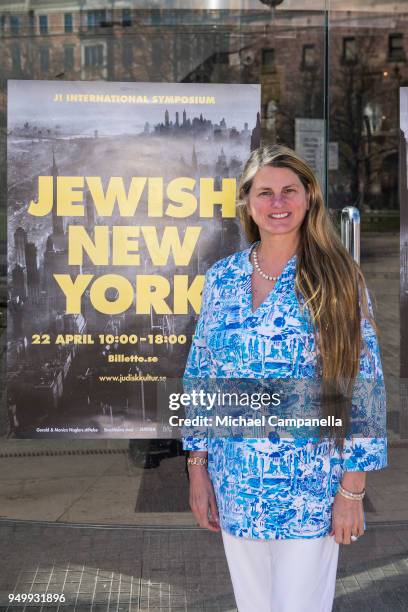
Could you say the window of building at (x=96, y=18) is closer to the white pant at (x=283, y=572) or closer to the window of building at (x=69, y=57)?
the window of building at (x=69, y=57)

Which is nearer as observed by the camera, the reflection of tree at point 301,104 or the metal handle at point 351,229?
the metal handle at point 351,229

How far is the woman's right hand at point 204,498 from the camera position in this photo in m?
2.55

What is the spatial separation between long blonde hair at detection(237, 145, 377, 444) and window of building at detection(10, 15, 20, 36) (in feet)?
4.91

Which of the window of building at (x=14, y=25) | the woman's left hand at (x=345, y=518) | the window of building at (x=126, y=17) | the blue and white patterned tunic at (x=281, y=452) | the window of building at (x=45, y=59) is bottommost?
the woman's left hand at (x=345, y=518)

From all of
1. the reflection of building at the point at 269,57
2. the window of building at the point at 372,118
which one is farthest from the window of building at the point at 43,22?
the window of building at the point at 372,118

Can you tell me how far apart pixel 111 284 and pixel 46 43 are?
929mm

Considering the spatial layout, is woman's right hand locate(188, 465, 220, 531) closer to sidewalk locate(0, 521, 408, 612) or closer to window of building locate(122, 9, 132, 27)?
sidewalk locate(0, 521, 408, 612)

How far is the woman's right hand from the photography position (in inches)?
100

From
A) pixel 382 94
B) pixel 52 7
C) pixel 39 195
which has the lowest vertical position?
pixel 39 195

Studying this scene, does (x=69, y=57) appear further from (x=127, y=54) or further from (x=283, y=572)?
(x=283, y=572)

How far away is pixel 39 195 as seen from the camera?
3.47 m

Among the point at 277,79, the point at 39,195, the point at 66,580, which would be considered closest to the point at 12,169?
the point at 39,195

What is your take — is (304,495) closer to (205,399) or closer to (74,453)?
(205,399)

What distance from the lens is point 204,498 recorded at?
2.55 metres
